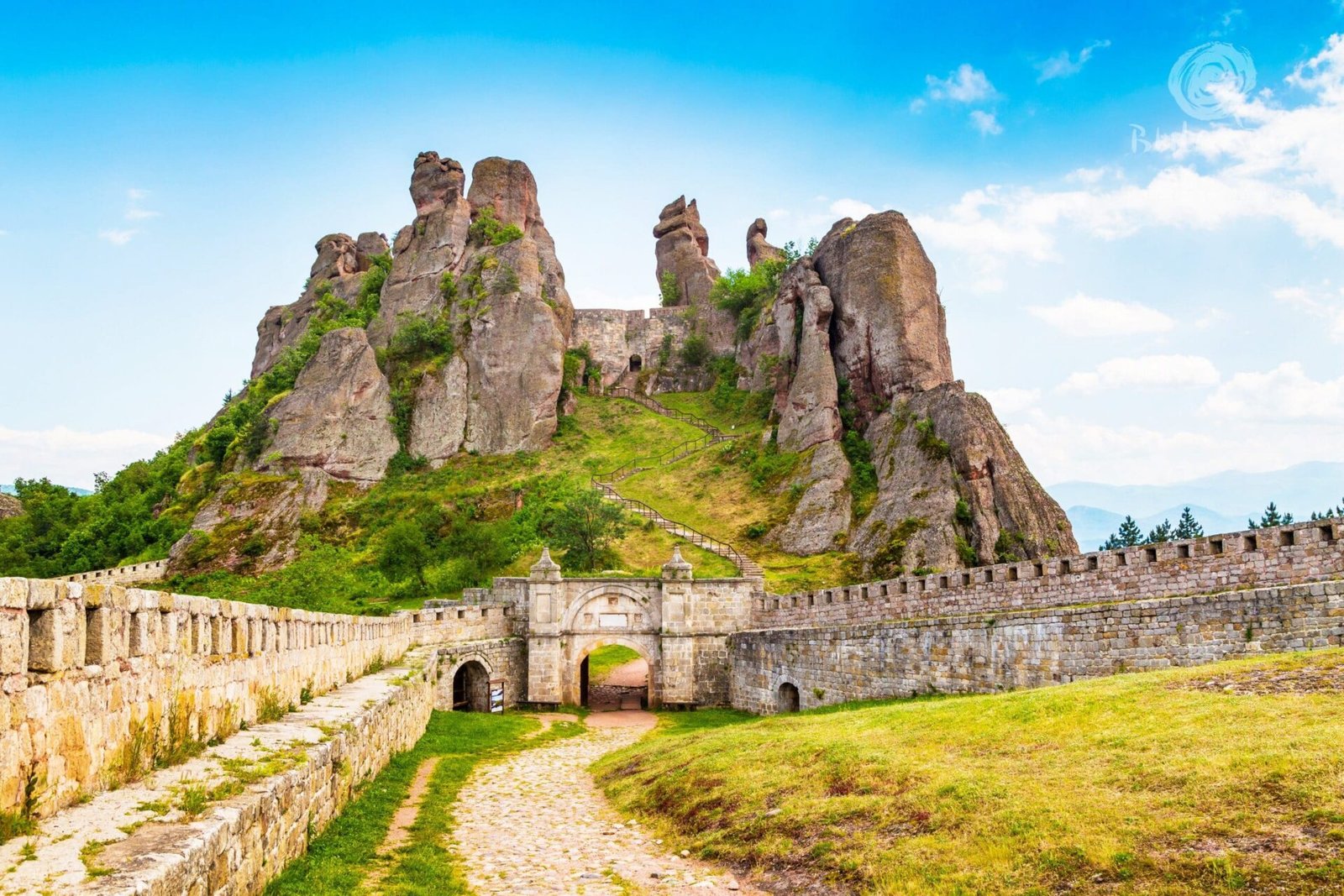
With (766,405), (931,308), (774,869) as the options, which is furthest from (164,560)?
(774,869)

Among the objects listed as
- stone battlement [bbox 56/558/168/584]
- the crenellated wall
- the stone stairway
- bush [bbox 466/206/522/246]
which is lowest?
the crenellated wall

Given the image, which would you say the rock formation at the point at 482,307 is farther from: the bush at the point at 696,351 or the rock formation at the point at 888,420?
the rock formation at the point at 888,420

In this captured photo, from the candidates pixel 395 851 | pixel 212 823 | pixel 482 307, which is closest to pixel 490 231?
pixel 482 307

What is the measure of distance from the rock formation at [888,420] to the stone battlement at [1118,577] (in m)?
13.0

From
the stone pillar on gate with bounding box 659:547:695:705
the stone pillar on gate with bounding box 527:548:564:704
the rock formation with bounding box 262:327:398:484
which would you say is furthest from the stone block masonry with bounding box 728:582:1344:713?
the rock formation with bounding box 262:327:398:484

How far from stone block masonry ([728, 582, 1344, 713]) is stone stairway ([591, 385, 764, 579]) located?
31.9 ft

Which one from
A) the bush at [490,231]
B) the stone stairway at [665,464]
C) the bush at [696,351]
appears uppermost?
the bush at [490,231]

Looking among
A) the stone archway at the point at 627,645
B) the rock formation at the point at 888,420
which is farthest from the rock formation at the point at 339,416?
the stone archway at the point at 627,645

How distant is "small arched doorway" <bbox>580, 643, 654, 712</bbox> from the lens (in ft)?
115

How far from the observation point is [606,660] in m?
42.9

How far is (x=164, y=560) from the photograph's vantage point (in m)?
52.2

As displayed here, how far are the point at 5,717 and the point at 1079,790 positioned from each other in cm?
872

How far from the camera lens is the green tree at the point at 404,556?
4541cm

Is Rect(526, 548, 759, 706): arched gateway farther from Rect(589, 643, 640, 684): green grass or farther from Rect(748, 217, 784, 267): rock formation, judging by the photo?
Rect(748, 217, 784, 267): rock formation
